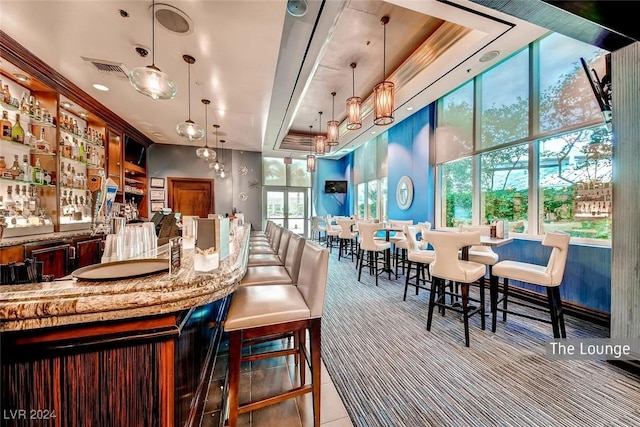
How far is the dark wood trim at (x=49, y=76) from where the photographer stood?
8.20 feet

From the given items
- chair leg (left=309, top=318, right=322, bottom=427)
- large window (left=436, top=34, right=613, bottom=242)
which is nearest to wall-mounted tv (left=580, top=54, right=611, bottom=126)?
large window (left=436, top=34, right=613, bottom=242)

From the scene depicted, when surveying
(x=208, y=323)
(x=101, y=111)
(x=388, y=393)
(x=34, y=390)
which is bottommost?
(x=388, y=393)

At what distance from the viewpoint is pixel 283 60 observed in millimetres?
3064

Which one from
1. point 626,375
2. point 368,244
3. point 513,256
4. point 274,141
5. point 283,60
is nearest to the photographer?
point 626,375

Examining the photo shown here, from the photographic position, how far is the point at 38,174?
117 inches

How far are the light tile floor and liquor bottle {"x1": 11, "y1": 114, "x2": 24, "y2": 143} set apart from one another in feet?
10.9

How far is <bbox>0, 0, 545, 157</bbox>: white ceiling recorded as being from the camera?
2191mm

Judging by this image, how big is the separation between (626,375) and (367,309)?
205 centimetres

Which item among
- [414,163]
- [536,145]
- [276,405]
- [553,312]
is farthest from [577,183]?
[276,405]

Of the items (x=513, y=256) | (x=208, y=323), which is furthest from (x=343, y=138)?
(x=208, y=323)

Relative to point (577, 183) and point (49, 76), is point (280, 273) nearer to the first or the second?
point (577, 183)

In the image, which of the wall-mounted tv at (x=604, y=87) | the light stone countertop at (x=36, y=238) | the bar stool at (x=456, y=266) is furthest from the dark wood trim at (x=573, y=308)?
the light stone countertop at (x=36, y=238)

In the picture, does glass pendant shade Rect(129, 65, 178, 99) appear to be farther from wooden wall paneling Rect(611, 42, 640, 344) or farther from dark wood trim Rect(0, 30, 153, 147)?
wooden wall paneling Rect(611, 42, 640, 344)

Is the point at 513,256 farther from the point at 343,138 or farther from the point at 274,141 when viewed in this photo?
the point at 274,141
